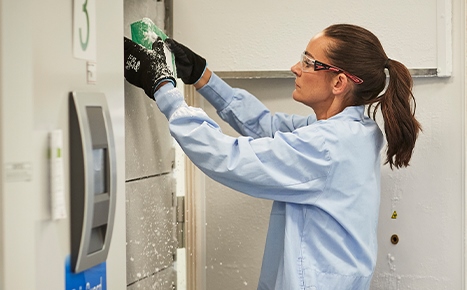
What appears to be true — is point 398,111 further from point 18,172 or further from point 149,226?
point 18,172

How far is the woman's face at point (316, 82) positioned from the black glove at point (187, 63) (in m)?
0.30

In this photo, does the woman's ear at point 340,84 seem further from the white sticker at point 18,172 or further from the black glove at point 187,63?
the white sticker at point 18,172

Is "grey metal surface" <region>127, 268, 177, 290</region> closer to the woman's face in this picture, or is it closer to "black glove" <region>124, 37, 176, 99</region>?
"black glove" <region>124, 37, 176, 99</region>

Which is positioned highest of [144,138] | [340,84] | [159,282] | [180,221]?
[340,84]

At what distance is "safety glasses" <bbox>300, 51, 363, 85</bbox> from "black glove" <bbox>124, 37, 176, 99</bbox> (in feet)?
1.30

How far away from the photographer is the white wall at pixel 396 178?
216 centimetres

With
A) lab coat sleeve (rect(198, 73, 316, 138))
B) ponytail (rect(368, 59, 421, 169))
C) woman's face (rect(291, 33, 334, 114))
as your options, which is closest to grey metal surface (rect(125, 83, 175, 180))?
lab coat sleeve (rect(198, 73, 316, 138))

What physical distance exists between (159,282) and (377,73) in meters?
0.91

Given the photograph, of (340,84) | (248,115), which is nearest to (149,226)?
(248,115)

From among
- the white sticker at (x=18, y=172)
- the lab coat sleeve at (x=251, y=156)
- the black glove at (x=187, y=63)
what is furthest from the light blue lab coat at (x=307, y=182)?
the white sticker at (x=18, y=172)

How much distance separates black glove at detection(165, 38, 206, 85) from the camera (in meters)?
2.02

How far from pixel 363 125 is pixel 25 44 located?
104cm

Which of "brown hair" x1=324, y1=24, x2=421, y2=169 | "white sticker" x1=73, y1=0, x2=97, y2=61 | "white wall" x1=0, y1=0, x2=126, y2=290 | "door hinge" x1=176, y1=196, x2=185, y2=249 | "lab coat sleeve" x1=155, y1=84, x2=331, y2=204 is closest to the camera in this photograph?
"white wall" x1=0, y1=0, x2=126, y2=290

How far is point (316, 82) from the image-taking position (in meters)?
1.97
